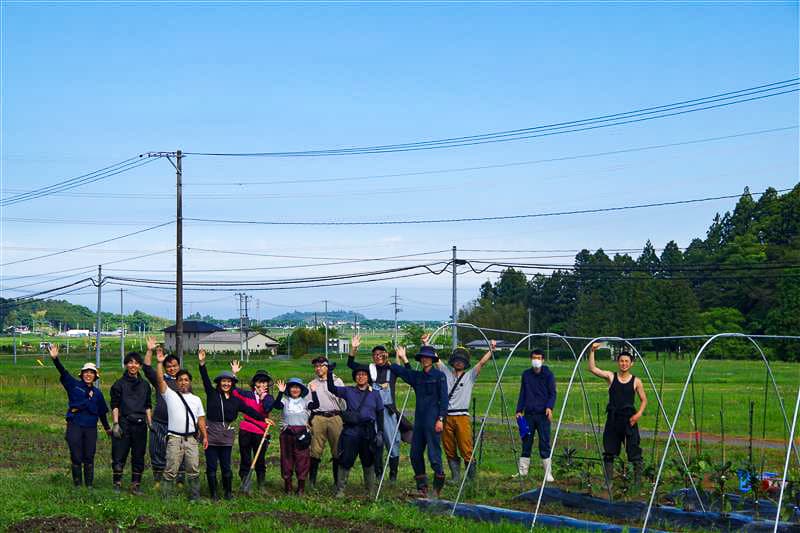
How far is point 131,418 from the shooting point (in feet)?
42.2

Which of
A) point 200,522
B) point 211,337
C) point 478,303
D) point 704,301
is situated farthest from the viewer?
point 211,337

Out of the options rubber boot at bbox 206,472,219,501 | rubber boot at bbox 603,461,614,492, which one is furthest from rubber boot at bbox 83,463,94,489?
rubber boot at bbox 603,461,614,492

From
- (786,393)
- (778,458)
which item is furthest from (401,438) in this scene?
(786,393)

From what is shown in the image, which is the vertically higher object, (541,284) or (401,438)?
(541,284)

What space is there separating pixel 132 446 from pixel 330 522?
3.80 metres

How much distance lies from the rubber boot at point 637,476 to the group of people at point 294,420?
2 centimetres

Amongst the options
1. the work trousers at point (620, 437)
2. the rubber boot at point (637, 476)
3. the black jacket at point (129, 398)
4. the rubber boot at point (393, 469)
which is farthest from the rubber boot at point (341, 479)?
the rubber boot at point (637, 476)

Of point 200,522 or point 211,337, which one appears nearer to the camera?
point 200,522

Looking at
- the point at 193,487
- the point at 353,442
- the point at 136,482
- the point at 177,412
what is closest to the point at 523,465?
the point at 353,442

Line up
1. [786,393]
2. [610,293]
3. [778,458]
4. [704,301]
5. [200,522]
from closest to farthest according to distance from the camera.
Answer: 1. [200,522]
2. [778,458]
3. [786,393]
4. [704,301]
5. [610,293]

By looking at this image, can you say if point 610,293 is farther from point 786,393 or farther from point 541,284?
point 786,393

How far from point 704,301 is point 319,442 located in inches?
2773

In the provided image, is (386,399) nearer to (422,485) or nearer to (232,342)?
(422,485)

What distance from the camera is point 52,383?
1721 inches
